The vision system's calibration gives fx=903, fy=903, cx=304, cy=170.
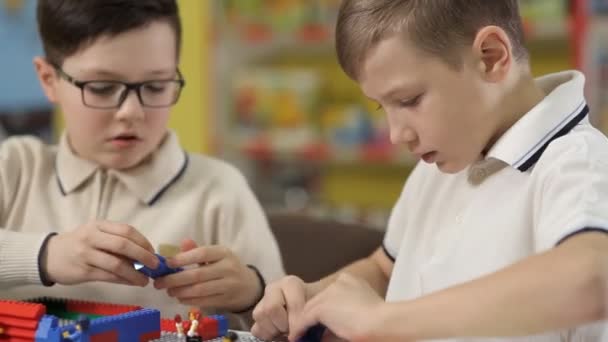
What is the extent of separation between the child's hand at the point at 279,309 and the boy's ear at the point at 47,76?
52 cm

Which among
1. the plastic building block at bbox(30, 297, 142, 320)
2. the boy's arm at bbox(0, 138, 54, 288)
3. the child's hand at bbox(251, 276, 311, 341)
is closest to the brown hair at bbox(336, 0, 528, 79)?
the child's hand at bbox(251, 276, 311, 341)

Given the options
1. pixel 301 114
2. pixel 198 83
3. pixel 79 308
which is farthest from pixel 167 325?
pixel 198 83

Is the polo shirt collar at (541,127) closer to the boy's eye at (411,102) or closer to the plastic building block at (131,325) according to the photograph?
the boy's eye at (411,102)

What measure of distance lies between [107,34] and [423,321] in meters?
0.63

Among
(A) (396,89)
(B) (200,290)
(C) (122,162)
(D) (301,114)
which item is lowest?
(D) (301,114)

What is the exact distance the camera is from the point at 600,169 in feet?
2.57

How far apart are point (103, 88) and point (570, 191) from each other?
635mm

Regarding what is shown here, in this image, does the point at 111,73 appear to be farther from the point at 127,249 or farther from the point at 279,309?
the point at 279,309

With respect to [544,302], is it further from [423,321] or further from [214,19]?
[214,19]

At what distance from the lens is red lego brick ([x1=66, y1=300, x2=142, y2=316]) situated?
842 mm

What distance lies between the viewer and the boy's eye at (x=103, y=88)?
1155 millimetres

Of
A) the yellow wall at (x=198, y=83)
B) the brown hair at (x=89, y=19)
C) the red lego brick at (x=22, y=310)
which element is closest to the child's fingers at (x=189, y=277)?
the red lego brick at (x=22, y=310)

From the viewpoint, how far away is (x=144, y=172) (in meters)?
1.22

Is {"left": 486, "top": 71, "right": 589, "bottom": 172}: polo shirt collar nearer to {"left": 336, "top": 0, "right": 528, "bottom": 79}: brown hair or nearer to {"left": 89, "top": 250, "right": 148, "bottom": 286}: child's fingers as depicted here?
{"left": 336, "top": 0, "right": 528, "bottom": 79}: brown hair
